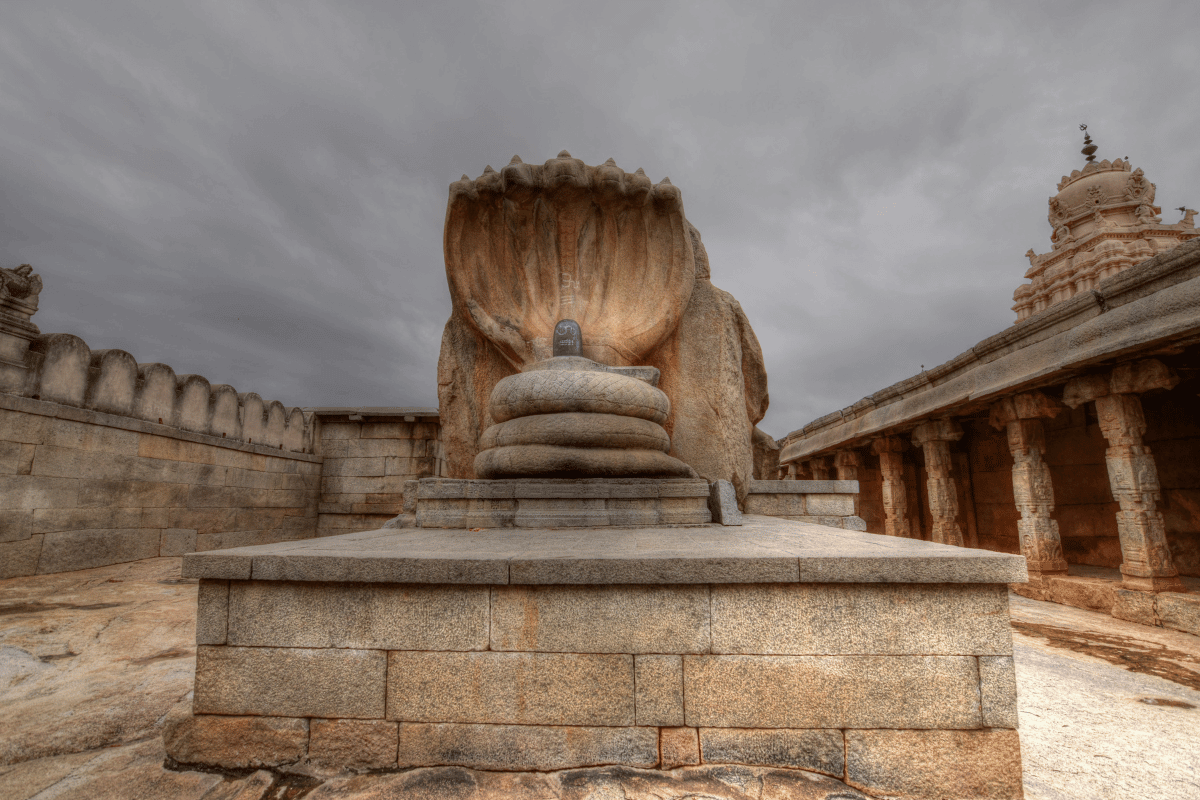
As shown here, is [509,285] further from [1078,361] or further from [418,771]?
[1078,361]

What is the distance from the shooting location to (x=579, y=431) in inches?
174

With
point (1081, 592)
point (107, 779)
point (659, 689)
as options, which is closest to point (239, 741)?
point (107, 779)

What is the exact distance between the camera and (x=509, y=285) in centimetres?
589

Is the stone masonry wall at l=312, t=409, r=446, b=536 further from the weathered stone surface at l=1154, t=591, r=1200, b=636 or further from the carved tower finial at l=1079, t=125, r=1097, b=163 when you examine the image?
the carved tower finial at l=1079, t=125, r=1097, b=163

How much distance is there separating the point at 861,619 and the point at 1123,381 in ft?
19.3

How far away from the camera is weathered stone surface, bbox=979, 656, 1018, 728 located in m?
2.16

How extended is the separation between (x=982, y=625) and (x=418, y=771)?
7.58ft

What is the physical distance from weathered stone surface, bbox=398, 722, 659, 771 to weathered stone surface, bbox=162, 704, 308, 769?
0.48m

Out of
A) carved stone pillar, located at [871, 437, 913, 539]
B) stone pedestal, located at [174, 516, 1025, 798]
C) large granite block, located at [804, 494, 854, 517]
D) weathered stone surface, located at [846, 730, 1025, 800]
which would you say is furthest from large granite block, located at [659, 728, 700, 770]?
carved stone pillar, located at [871, 437, 913, 539]

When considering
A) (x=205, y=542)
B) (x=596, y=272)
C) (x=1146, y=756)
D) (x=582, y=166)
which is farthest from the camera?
(x=205, y=542)

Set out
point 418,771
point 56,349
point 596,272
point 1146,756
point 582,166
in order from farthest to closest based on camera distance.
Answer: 1. point 56,349
2. point 596,272
3. point 582,166
4. point 1146,756
5. point 418,771

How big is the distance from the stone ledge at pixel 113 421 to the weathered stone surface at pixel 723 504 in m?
7.42

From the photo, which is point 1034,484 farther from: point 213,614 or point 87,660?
point 87,660

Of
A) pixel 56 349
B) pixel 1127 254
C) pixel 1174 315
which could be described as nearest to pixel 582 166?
pixel 1174 315
